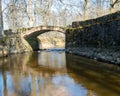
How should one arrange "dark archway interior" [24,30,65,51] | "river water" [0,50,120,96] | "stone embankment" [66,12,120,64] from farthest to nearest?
"dark archway interior" [24,30,65,51] → "stone embankment" [66,12,120,64] → "river water" [0,50,120,96]

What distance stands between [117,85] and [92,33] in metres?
10.9

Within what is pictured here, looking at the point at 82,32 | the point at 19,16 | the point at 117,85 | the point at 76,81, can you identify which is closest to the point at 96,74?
the point at 76,81

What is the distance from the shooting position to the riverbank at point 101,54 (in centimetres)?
1625

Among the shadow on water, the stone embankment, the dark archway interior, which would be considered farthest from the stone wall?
the shadow on water

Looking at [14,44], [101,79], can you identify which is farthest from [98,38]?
[14,44]

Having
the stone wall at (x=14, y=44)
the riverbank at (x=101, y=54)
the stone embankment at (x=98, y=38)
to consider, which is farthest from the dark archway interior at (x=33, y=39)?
the riverbank at (x=101, y=54)

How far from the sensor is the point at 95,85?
11.0m

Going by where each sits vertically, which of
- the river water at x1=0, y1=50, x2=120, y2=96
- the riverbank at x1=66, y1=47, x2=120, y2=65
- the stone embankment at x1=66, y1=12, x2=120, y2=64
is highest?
the stone embankment at x1=66, y1=12, x2=120, y2=64

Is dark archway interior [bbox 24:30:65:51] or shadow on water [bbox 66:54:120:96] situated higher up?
Answer: dark archway interior [bbox 24:30:65:51]

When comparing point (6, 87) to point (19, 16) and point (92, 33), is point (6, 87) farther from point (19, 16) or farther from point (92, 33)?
point (19, 16)

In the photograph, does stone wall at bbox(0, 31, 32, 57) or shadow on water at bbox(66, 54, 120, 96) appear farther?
stone wall at bbox(0, 31, 32, 57)

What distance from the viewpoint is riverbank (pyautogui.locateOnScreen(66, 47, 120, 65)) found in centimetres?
1625

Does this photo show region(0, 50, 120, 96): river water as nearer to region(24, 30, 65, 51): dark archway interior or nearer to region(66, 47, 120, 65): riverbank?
region(66, 47, 120, 65): riverbank

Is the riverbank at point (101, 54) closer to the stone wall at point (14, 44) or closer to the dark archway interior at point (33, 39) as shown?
the stone wall at point (14, 44)
